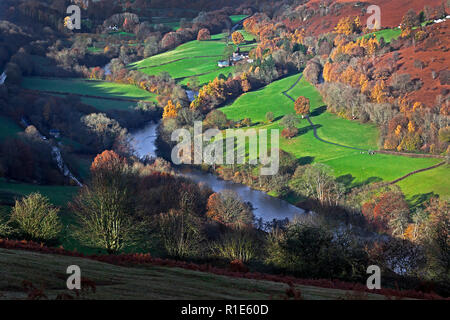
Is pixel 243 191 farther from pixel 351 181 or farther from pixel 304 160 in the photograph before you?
pixel 351 181

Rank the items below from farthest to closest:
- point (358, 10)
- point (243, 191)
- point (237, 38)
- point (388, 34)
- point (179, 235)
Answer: point (237, 38), point (358, 10), point (388, 34), point (243, 191), point (179, 235)

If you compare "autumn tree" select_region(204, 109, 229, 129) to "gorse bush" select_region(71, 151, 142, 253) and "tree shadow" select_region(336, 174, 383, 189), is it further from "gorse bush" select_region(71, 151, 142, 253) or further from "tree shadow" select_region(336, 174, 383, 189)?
"gorse bush" select_region(71, 151, 142, 253)

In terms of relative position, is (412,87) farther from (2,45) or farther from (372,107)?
(2,45)

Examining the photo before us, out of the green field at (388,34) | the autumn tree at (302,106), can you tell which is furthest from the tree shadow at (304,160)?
the green field at (388,34)

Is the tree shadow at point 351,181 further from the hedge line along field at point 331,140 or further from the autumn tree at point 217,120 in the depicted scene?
the autumn tree at point 217,120

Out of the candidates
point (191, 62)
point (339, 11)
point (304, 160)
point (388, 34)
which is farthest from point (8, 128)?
point (339, 11)

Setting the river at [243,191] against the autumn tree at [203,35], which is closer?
the river at [243,191]

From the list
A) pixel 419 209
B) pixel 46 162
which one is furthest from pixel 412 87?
pixel 46 162

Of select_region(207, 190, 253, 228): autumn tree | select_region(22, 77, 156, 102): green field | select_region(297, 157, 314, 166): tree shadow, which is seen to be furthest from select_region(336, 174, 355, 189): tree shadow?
select_region(22, 77, 156, 102): green field
